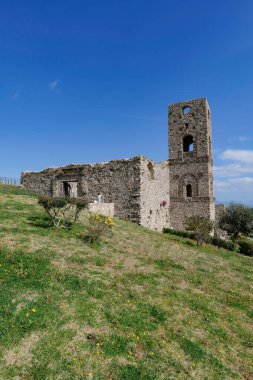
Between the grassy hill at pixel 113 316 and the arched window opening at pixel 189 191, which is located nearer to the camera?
the grassy hill at pixel 113 316

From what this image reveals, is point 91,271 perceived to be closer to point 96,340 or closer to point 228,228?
point 96,340

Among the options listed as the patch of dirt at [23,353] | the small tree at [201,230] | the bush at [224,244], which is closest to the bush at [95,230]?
the patch of dirt at [23,353]

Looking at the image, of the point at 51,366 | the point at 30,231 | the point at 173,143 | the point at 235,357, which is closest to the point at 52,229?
the point at 30,231

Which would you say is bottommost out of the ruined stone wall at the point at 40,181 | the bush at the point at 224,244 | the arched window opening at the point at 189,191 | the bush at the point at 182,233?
the bush at the point at 224,244

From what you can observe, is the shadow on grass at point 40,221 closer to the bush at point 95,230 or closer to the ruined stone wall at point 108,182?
the bush at point 95,230

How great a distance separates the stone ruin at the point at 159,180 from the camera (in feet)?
85.3

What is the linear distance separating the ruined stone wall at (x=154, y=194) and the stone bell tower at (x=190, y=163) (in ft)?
4.34

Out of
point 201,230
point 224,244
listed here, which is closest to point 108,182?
point 201,230

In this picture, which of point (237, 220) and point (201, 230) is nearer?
point (201, 230)

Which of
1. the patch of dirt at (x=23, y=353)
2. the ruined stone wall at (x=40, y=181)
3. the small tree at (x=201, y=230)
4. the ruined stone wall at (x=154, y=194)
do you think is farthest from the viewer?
the ruined stone wall at (x=40, y=181)

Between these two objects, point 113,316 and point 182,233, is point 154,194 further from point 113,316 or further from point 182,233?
point 113,316

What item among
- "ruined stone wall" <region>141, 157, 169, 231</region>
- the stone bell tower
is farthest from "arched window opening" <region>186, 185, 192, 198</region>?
"ruined stone wall" <region>141, 157, 169, 231</region>

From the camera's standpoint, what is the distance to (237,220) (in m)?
32.7

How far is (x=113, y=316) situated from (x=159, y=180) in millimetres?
23957
